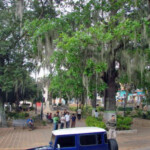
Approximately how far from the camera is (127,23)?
38.6ft

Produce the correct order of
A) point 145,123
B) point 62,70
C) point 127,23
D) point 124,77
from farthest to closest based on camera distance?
point 145,123 → point 124,77 → point 62,70 → point 127,23

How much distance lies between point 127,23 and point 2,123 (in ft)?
46.4

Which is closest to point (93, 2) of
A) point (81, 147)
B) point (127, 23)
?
point (127, 23)

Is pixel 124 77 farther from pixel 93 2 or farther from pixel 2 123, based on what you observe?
pixel 2 123

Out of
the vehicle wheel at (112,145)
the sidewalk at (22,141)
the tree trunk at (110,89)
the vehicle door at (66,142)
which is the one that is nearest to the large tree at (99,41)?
the tree trunk at (110,89)

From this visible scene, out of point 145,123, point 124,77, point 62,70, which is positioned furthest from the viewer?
point 145,123

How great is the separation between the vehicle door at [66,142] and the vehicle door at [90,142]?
180 mm

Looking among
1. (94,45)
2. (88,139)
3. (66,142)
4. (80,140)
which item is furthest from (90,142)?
(94,45)

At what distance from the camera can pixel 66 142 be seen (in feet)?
19.5

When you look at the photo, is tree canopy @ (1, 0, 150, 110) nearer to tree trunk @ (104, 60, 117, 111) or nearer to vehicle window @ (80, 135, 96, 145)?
tree trunk @ (104, 60, 117, 111)

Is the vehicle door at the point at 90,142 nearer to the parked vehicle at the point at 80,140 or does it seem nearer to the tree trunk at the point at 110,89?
the parked vehicle at the point at 80,140

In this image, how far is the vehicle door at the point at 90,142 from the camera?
601 cm

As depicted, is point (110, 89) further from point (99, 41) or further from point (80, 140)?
point (80, 140)

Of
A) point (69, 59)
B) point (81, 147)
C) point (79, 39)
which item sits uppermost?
point (79, 39)
